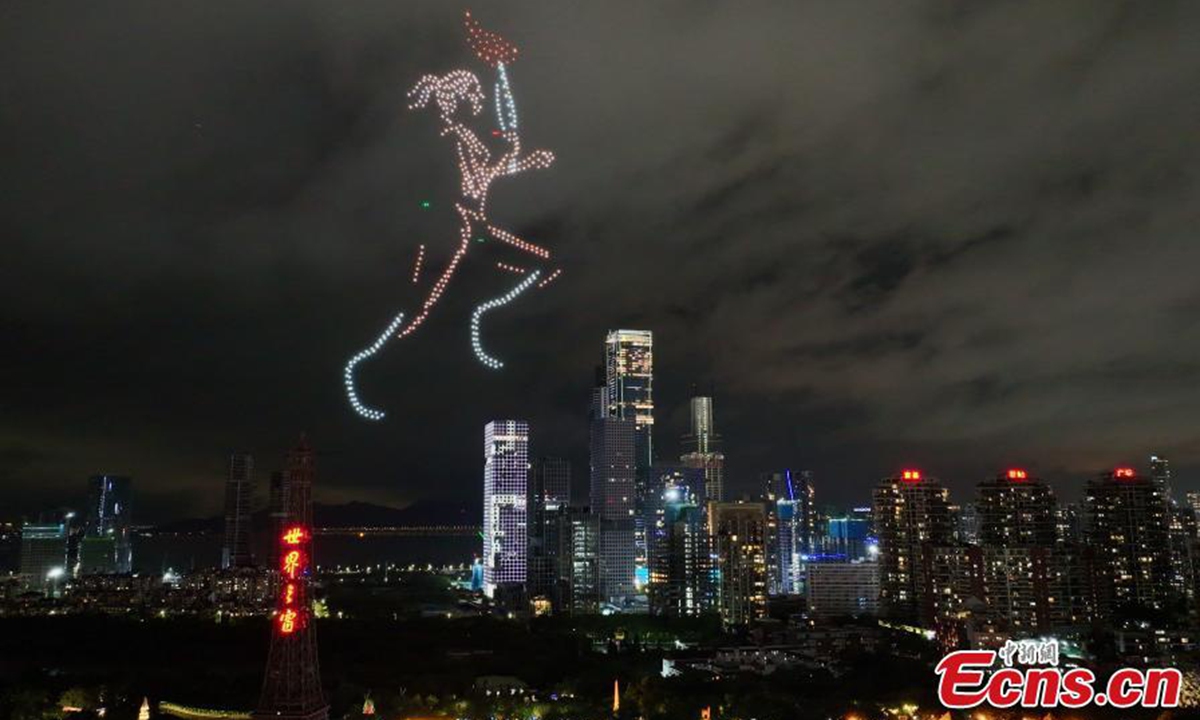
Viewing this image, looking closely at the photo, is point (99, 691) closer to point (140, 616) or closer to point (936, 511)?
point (140, 616)

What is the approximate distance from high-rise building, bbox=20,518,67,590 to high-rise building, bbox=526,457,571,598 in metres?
30.6

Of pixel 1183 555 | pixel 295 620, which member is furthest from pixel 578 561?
pixel 295 620

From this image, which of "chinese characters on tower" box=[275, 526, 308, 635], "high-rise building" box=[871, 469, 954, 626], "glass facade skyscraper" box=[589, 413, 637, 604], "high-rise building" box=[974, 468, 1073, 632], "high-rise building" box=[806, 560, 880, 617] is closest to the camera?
"chinese characters on tower" box=[275, 526, 308, 635]

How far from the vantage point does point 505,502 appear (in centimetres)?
7500

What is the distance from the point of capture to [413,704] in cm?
1878

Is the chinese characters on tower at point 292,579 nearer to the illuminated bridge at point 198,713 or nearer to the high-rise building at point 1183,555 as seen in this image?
the illuminated bridge at point 198,713

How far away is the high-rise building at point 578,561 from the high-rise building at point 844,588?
14.0 m

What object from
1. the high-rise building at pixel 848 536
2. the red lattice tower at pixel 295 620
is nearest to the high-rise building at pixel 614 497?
the high-rise building at pixel 848 536

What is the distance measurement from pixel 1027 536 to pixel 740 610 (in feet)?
39.5

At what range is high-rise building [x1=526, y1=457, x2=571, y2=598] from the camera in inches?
2506

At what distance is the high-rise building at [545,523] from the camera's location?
63656 mm

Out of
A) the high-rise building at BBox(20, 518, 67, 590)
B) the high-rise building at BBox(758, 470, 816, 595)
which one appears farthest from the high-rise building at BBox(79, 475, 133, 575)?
the high-rise building at BBox(758, 470, 816, 595)

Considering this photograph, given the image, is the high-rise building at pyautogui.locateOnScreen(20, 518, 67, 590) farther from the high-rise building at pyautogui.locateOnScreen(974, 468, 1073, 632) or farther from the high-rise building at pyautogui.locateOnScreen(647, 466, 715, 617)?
the high-rise building at pyautogui.locateOnScreen(974, 468, 1073, 632)

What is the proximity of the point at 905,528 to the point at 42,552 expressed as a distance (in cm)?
5564
